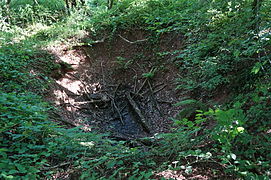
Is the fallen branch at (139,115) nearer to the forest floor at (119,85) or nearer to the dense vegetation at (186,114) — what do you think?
the forest floor at (119,85)

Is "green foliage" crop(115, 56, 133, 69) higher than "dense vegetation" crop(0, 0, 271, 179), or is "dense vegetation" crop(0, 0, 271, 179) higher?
"green foliage" crop(115, 56, 133, 69)

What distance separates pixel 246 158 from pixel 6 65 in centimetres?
663

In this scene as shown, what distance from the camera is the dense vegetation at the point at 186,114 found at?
200 cm

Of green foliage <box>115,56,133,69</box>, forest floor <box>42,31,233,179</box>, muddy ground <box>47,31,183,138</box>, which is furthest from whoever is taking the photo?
green foliage <box>115,56,133,69</box>

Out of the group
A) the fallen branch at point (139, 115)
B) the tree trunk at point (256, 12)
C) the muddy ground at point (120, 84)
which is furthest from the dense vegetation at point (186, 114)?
the fallen branch at point (139, 115)

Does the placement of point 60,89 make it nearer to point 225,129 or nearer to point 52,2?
point 225,129

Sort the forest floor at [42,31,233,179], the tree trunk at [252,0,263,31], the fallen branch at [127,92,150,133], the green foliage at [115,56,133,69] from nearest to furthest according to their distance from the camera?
the tree trunk at [252,0,263,31] < the fallen branch at [127,92,150,133] < the forest floor at [42,31,233,179] < the green foliage at [115,56,133,69]

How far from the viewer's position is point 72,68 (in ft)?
26.5

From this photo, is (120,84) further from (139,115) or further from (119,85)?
(139,115)

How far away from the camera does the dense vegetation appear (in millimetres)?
1996

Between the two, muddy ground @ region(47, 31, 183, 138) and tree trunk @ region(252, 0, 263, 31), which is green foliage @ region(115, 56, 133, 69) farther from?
tree trunk @ region(252, 0, 263, 31)

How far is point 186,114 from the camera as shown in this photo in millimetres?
4926

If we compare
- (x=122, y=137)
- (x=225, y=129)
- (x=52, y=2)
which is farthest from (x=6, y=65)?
(x=52, y=2)

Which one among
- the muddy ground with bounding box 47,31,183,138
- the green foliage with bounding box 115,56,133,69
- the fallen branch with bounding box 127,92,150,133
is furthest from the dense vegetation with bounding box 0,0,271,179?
the green foliage with bounding box 115,56,133,69
